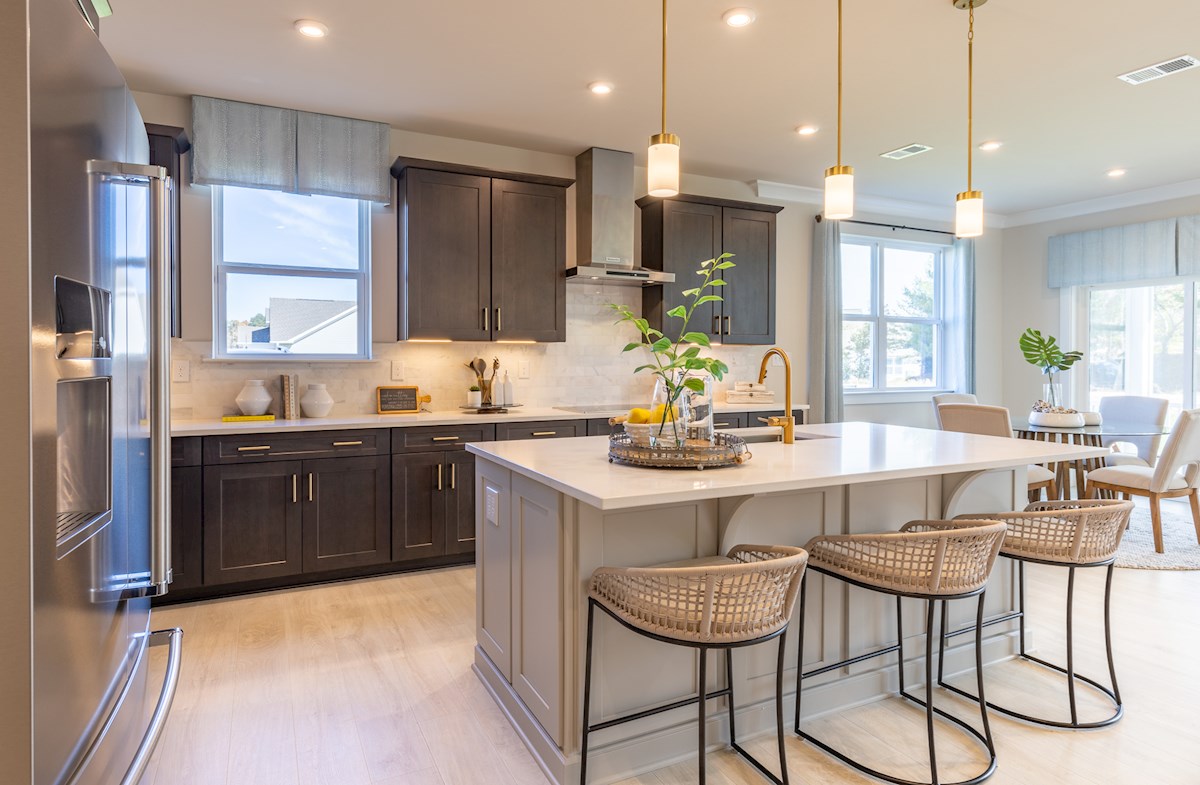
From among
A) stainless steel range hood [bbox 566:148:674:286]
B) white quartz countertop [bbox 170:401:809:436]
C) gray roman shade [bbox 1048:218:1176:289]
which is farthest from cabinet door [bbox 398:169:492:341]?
gray roman shade [bbox 1048:218:1176:289]

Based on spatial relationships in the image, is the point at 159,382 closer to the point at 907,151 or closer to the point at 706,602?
the point at 706,602

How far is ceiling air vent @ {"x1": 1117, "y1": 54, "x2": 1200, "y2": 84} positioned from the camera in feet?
11.3

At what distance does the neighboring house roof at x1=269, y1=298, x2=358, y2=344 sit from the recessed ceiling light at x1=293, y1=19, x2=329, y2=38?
5.41 ft

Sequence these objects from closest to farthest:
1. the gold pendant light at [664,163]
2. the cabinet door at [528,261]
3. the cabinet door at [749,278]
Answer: the gold pendant light at [664,163], the cabinet door at [528,261], the cabinet door at [749,278]

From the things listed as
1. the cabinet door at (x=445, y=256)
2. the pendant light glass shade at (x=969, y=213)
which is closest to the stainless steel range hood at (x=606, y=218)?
the cabinet door at (x=445, y=256)

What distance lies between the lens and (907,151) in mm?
4902

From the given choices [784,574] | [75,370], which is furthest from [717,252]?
[75,370]

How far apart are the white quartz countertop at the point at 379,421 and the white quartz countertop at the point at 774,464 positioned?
1.41 m

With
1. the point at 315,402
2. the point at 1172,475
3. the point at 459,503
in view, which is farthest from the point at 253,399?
the point at 1172,475

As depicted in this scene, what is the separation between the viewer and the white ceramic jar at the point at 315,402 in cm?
411

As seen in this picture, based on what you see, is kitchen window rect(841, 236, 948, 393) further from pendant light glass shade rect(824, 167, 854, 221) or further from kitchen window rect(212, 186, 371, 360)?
kitchen window rect(212, 186, 371, 360)

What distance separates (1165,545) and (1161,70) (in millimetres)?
2920

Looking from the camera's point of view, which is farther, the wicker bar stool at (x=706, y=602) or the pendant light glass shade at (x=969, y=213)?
the pendant light glass shade at (x=969, y=213)

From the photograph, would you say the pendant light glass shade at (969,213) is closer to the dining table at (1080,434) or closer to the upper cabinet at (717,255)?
the upper cabinet at (717,255)
